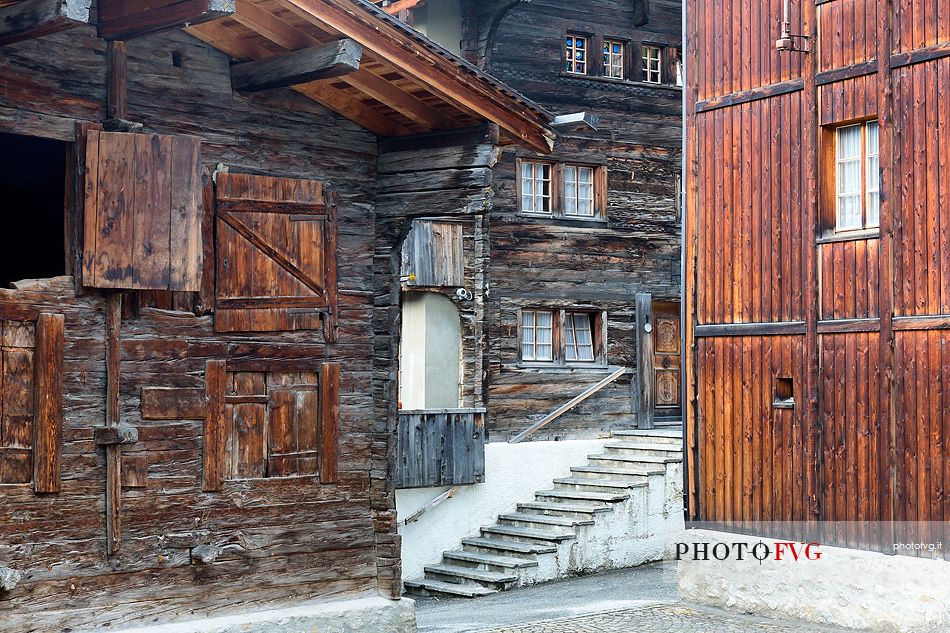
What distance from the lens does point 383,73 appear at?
1018cm

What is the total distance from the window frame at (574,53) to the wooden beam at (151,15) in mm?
11772

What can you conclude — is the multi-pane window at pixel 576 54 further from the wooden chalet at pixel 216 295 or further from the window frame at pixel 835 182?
the wooden chalet at pixel 216 295

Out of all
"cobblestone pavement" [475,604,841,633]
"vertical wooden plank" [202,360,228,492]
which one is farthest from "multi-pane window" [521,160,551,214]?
"vertical wooden plank" [202,360,228,492]

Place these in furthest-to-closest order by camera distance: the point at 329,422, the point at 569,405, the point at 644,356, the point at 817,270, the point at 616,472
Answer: the point at 644,356, the point at 569,405, the point at 616,472, the point at 817,270, the point at 329,422

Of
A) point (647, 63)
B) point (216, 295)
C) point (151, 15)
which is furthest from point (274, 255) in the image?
point (647, 63)

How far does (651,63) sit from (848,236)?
922 centimetres

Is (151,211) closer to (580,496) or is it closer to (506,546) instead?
(506,546)

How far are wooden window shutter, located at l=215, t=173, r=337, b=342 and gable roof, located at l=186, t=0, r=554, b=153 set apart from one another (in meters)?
0.86

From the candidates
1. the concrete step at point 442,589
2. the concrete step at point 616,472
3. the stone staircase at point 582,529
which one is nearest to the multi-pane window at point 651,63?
the stone staircase at point 582,529

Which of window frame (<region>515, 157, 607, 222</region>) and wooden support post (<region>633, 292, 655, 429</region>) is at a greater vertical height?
window frame (<region>515, 157, 607, 222</region>)

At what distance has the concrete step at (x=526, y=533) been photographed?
17.1m

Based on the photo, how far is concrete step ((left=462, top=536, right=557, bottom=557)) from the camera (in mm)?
16750

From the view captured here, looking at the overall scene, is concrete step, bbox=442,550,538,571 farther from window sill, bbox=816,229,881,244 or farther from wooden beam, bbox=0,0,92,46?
wooden beam, bbox=0,0,92,46

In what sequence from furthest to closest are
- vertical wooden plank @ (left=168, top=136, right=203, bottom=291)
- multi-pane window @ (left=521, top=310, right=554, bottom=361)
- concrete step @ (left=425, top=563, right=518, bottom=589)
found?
multi-pane window @ (left=521, top=310, right=554, bottom=361) < concrete step @ (left=425, top=563, right=518, bottom=589) < vertical wooden plank @ (left=168, top=136, right=203, bottom=291)
